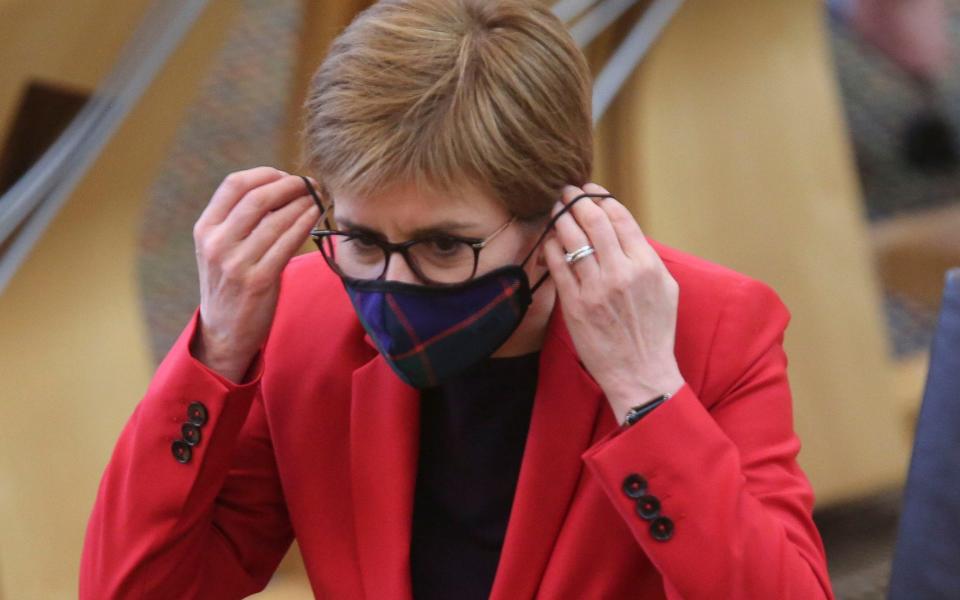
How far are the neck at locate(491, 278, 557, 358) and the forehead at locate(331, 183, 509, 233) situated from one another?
0.56ft

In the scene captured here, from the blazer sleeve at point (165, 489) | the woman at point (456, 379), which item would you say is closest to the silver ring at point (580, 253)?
the woman at point (456, 379)

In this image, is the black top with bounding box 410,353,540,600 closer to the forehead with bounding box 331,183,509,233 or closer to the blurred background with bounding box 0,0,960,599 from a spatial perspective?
the forehead with bounding box 331,183,509,233

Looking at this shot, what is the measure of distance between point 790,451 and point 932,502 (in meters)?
0.18

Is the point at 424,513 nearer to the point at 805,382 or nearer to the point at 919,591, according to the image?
the point at 919,591

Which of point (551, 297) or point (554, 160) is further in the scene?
point (551, 297)

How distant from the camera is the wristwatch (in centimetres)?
126

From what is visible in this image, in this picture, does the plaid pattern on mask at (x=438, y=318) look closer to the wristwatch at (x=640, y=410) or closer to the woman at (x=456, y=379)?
the woman at (x=456, y=379)

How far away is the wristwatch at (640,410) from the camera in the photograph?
1.26m

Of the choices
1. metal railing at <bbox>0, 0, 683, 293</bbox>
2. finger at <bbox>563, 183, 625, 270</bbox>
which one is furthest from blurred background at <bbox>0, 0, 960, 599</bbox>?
finger at <bbox>563, 183, 625, 270</bbox>

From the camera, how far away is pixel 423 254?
1.30 meters

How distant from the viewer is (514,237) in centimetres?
131

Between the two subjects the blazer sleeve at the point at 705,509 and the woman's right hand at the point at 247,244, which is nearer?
the blazer sleeve at the point at 705,509

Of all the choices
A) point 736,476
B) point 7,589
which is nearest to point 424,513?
point 736,476

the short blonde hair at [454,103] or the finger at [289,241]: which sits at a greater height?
the short blonde hair at [454,103]
